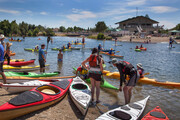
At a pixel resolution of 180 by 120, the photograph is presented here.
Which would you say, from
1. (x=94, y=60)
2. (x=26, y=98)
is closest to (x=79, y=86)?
(x=94, y=60)

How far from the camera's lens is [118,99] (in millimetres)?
7051

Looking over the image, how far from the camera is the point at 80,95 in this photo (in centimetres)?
574

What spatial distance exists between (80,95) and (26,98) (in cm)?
201

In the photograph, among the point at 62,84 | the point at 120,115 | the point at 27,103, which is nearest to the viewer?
the point at 120,115

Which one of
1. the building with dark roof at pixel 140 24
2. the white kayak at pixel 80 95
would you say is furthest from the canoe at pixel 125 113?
the building with dark roof at pixel 140 24

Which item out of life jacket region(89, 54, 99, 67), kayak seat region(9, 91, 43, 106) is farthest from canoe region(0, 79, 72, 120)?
life jacket region(89, 54, 99, 67)

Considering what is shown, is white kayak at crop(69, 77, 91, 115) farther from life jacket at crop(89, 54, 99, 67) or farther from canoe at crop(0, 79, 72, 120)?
life jacket at crop(89, 54, 99, 67)

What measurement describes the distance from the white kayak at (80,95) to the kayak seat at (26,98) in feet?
4.28

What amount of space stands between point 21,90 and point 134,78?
16.5ft

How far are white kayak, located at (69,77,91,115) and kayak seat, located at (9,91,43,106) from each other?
1305 mm

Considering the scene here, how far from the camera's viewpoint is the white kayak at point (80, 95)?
16.4 feet

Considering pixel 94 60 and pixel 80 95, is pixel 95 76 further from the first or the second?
pixel 80 95

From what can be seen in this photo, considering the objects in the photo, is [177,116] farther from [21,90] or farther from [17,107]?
[21,90]

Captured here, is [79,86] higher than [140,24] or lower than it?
lower
